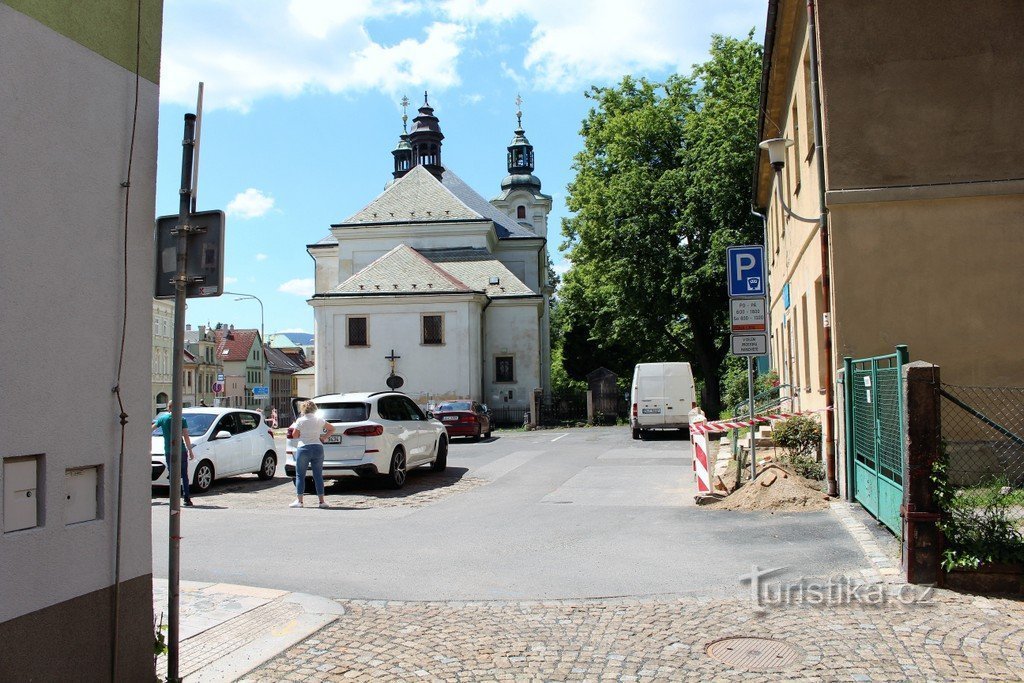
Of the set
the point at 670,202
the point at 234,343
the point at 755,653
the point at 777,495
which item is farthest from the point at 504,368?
the point at 234,343

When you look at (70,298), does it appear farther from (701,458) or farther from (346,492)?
(346,492)

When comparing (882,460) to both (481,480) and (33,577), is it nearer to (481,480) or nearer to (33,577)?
(33,577)

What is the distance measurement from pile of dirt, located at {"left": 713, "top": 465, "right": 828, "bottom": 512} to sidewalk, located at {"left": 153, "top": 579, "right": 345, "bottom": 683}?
20.0 feet

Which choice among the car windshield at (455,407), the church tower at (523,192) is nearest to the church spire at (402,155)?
the church tower at (523,192)

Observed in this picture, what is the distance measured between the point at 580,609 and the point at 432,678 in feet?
5.98

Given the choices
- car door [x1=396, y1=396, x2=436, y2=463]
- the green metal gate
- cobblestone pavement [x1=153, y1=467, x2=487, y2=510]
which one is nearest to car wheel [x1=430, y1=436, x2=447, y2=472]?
cobblestone pavement [x1=153, y1=467, x2=487, y2=510]

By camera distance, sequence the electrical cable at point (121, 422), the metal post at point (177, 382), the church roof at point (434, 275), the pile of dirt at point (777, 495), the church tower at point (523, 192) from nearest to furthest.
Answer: the electrical cable at point (121, 422)
the metal post at point (177, 382)
the pile of dirt at point (777, 495)
the church roof at point (434, 275)
the church tower at point (523, 192)

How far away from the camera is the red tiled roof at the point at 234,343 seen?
111188 millimetres

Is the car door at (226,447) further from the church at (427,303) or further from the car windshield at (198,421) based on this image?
the church at (427,303)

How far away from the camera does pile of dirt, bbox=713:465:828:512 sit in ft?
36.4

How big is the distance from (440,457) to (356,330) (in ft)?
91.5

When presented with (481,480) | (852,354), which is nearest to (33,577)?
(852,354)

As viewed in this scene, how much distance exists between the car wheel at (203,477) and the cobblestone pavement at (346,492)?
0.14m

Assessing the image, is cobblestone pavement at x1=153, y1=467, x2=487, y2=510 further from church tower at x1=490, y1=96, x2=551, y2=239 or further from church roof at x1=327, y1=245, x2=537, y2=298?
church tower at x1=490, y1=96, x2=551, y2=239
